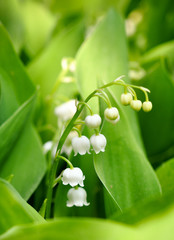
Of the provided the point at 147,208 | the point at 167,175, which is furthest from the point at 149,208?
the point at 167,175

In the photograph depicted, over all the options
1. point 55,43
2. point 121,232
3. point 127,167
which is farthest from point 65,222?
point 55,43

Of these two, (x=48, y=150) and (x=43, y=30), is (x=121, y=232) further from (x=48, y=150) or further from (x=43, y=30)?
(x=43, y=30)

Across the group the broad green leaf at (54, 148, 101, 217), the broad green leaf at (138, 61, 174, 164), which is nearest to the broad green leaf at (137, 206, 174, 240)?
the broad green leaf at (54, 148, 101, 217)

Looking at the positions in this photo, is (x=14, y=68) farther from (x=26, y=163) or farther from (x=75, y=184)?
(x=75, y=184)

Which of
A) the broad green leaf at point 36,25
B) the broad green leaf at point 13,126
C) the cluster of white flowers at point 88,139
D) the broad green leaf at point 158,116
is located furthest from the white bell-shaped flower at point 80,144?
the broad green leaf at point 36,25

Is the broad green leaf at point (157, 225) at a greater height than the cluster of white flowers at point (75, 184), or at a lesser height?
greater

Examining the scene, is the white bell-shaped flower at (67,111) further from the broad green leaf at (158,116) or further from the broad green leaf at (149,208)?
the broad green leaf at (149,208)
